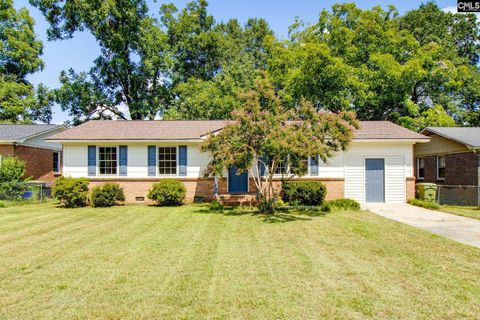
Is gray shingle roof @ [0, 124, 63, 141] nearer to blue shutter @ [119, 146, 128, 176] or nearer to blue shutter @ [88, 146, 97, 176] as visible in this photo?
blue shutter @ [88, 146, 97, 176]

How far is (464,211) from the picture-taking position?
14.1 meters

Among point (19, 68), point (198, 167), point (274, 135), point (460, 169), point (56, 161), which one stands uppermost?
point (19, 68)

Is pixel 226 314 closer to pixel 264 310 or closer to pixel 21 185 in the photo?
pixel 264 310

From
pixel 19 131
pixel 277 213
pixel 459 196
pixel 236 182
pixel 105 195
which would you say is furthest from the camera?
pixel 19 131

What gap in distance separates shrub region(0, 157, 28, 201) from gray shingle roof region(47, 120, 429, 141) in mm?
3072

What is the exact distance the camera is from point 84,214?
13.4m

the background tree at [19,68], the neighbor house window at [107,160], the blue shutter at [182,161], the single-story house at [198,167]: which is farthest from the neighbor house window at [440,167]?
the background tree at [19,68]

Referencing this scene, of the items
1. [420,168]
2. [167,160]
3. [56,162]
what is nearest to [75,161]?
[167,160]

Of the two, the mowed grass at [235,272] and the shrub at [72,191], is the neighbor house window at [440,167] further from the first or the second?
the shrub at [72,191]

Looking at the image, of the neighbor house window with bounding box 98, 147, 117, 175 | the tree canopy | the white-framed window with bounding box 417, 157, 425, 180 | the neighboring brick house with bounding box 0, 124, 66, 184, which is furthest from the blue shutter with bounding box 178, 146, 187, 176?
the white-framed window with bounding box 417, 157, 425, 180

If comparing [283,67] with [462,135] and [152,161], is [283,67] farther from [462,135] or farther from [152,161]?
[152,161]

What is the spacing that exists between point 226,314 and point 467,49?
4199 centimetres

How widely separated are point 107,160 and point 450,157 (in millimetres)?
18934

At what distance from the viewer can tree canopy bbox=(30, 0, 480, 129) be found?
2498cm
